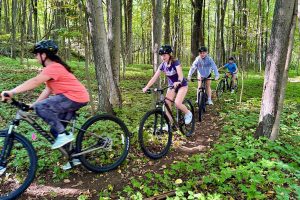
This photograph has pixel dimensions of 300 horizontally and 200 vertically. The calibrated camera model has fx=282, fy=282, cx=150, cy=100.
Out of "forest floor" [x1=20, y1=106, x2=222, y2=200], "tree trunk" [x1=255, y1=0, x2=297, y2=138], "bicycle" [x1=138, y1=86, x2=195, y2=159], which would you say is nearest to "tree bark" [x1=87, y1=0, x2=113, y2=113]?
"bicycle" [x1=138, y1=86, x2=195, y2=159]

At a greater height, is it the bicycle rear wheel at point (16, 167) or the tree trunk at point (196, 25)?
the tree trunk at point (196, 25)

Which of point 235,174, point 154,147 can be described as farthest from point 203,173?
point 154,147

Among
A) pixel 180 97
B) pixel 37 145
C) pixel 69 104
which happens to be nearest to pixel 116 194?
pixel 69 104

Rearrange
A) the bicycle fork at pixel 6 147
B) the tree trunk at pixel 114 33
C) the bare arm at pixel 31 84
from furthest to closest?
the tree trunk at pixel 114 33, the bicycle fork at pixel 6 147, the bare arm at pixel 31 84

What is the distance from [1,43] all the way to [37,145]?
25.9m

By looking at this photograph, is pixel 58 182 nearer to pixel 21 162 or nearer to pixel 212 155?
pixel 21 162

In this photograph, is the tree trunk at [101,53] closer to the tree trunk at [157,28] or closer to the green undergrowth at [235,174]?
the tree trunk at [157,28]

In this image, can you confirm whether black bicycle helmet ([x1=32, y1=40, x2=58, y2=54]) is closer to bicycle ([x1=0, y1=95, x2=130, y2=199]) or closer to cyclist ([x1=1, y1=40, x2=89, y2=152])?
cyclist ([x1=1, y1=40, x2=89, y2=152])

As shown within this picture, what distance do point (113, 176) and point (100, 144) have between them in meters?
0.63

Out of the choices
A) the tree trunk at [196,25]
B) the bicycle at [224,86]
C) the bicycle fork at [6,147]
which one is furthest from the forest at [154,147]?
the tree trunk at [196,25]

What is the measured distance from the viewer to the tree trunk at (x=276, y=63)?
5.98 m

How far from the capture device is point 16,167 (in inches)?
200

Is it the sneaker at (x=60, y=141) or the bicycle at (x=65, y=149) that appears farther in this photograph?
the sneaker at (x=60, y=141)

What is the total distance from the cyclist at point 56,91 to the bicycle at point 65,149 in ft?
0.59
